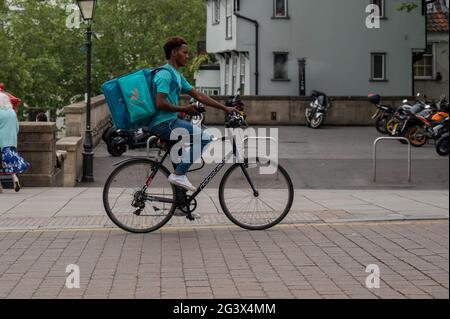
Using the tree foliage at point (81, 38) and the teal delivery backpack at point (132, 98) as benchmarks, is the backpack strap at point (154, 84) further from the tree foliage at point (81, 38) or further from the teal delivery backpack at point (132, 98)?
the tree foliage at point (81, 38)

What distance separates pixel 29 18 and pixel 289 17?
819 inches

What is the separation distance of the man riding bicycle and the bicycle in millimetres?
131

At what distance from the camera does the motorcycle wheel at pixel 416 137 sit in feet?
85.1

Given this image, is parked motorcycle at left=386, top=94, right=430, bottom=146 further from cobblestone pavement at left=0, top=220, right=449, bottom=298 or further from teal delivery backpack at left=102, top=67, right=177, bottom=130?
teal delivery backpack at left=102, top=67, right=177, bottom=130

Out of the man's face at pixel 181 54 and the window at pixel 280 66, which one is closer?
the man's face at pixel 181 54

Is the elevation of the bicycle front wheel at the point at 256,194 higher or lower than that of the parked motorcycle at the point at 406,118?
lower

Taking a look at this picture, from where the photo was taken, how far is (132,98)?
846cm

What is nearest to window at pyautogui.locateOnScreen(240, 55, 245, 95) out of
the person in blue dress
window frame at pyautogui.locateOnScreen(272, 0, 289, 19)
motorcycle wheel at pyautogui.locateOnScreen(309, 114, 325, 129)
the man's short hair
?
window frame at pyautogui.locateOnScreen(272, 0, 289, 19)

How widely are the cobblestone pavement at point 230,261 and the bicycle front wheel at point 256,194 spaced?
16cm

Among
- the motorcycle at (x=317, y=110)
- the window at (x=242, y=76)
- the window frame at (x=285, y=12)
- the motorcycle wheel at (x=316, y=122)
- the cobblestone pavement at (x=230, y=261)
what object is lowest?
the cobblestone pavement at (x=230, y=261)

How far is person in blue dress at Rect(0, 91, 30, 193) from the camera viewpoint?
1391cm

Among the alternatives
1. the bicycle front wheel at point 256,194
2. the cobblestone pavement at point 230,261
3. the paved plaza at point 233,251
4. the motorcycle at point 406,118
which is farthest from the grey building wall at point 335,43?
the bicycle front wheel at point 256,194

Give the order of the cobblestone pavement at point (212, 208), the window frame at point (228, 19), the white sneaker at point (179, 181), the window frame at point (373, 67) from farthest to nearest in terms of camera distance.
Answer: the window frame at point (228, 19), the window frame at point (373, 67), the cobblestone pavement at point (212, 208), the white sneaker at point (179, 181)
